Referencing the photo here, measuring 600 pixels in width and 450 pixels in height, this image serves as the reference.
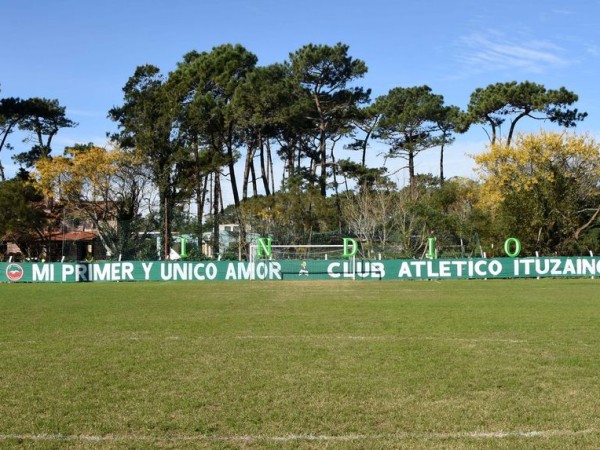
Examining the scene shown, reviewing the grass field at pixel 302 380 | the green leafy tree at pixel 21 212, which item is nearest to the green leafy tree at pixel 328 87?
the green leafy tree at pixel 21 212

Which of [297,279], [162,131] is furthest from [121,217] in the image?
[297,279]

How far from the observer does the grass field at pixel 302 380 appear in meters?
6.34

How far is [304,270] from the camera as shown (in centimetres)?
3878

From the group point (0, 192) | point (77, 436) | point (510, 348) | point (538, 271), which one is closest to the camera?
point (77, 436)

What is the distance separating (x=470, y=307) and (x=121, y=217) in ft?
128

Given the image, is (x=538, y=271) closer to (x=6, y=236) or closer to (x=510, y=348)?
(x=510, y=348)

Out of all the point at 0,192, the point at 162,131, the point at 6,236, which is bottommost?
the point at 6,236

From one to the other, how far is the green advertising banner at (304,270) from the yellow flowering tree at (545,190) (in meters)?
8.58

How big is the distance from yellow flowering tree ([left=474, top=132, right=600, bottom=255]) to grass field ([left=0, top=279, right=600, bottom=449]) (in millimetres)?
30730

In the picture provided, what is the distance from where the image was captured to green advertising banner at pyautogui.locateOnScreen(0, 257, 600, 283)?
37.9m

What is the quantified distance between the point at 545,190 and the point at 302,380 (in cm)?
4276

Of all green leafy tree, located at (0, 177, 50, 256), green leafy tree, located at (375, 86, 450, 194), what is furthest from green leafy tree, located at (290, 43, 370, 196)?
green leafy tree, located at (0, 177, 50, 256)

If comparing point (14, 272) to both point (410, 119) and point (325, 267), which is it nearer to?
point (325, 267)

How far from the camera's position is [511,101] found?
5528 centimetres
